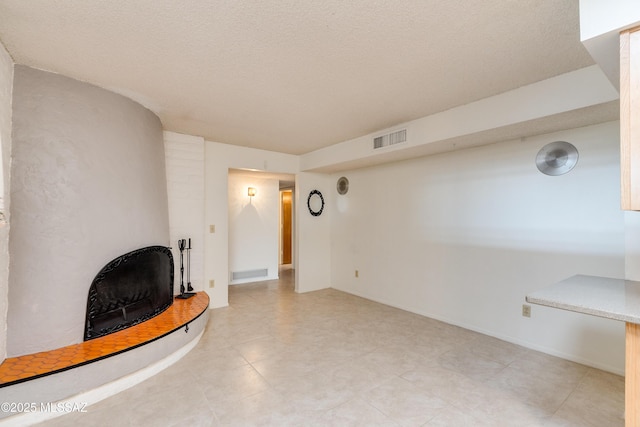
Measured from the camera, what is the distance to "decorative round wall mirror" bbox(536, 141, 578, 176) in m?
2.61

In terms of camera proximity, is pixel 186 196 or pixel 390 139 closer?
pixel 390 139

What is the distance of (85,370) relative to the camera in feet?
6.36

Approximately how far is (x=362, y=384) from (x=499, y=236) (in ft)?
6.91

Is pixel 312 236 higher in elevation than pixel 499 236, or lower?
lower

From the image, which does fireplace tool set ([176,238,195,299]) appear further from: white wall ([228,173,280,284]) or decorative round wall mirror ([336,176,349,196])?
decorative round wall mirror ([336,176,349,196])

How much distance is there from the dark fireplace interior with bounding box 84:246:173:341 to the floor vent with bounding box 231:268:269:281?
93.7 inches

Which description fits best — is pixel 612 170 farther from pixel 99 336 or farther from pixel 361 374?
pixel 99 336

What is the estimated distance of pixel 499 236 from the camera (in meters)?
3.07

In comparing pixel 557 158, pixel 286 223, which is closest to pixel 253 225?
pixel 286 223

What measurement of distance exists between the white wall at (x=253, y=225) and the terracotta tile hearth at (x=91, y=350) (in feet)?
8.53

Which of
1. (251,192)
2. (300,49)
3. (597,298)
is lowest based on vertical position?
(597,298)

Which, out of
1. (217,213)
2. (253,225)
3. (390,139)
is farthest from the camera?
(253,225)

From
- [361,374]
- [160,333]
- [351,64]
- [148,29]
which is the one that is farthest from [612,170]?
[160,333]

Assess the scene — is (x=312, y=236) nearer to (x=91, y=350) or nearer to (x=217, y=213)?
(x=217, y=213)
